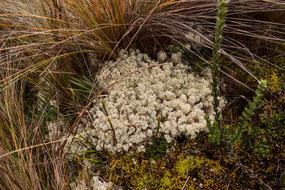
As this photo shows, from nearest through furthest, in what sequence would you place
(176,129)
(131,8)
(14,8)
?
(176,129)
(131,8)
(14,8)

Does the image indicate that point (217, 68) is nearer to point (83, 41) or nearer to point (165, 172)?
point (165, 172)

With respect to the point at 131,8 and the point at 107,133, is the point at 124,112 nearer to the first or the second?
the point at 107,133

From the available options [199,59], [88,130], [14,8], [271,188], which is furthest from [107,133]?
[14,8]

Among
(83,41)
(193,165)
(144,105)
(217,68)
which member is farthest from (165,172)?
(83,41)

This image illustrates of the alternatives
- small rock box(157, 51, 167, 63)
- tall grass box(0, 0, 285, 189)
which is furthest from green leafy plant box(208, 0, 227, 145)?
small rock box(157, 51, 167, 63)

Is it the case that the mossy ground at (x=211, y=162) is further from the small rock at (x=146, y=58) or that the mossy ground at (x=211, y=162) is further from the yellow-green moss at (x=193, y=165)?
the small rock at (x=146, y=58)

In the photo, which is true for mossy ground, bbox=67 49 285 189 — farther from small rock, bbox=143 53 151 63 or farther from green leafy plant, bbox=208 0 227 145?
small rock, bbox=143 53 151 63

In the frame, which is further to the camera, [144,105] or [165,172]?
[144,105]

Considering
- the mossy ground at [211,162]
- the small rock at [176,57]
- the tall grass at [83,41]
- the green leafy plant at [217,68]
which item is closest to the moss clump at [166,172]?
the mossy ground at [211,162]
